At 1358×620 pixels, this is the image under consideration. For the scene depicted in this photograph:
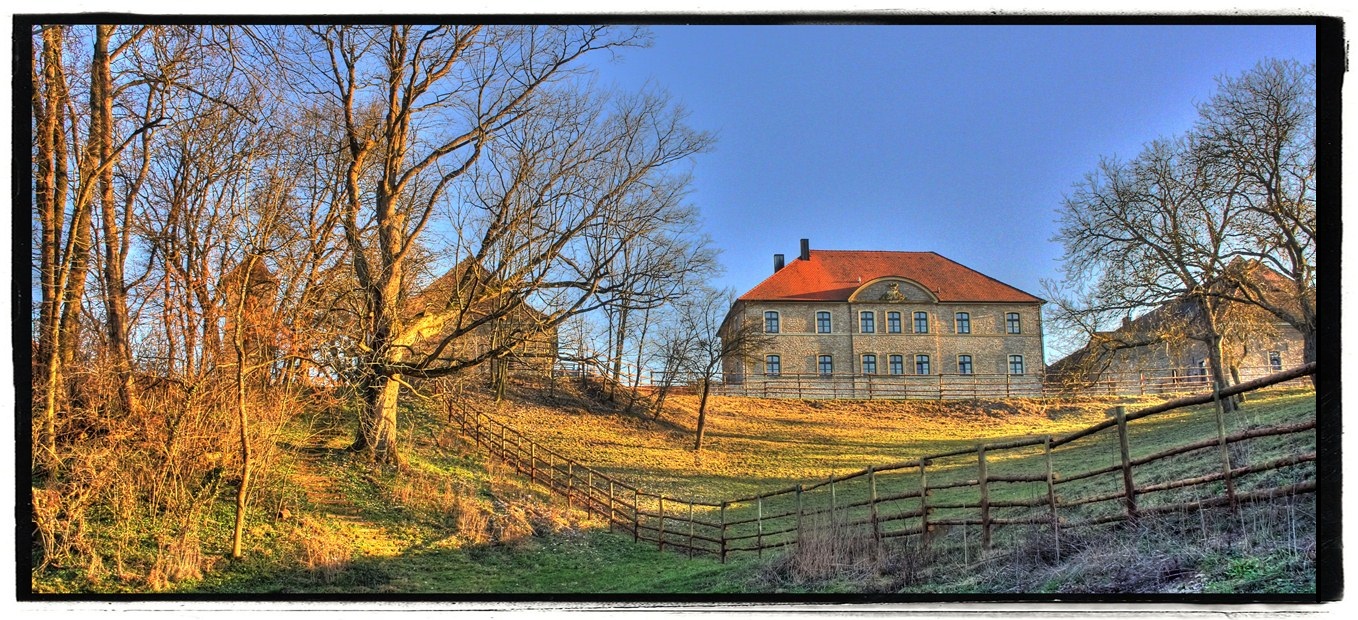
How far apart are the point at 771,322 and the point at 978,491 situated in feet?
28.6

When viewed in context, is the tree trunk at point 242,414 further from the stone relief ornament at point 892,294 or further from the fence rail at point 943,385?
the stone relief ornament at point 892,294

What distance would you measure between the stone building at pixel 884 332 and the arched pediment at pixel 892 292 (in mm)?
26

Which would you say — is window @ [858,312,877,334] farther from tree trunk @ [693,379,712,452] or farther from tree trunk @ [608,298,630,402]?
tree trunk @ [608,298,630,402]

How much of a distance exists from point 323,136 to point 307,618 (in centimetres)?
687

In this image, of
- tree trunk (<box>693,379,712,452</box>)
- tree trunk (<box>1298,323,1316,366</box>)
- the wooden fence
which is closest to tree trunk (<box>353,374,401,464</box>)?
the wooden fence

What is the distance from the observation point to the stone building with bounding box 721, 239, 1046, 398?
55.8ft

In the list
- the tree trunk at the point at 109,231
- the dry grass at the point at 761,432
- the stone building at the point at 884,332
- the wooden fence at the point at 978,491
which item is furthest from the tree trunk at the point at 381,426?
the stone building at the point at 884,332

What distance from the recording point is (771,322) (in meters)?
19.3

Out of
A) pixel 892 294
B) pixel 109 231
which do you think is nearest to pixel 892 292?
pixel 892 294

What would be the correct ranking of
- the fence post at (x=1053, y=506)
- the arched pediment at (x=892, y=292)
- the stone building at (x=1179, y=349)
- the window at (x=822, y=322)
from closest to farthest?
the fence post at (x=1053, y=506)
the stone building at (x=1179, y=349)
the arched pediment at (x=892, y=292)
the window at (x=822, y=322)

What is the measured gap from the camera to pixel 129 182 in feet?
29.8

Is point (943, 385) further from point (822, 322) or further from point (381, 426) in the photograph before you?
point (381, 426)

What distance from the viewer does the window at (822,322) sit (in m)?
20.3

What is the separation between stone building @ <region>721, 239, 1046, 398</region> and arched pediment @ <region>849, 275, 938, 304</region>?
1.0 inches
